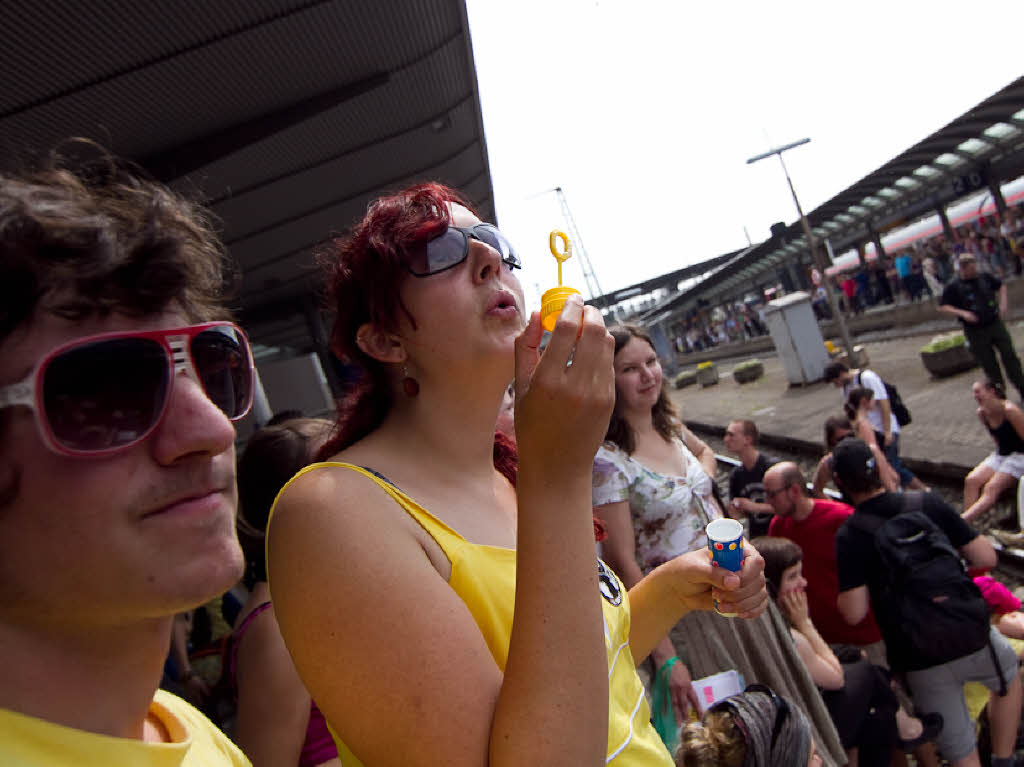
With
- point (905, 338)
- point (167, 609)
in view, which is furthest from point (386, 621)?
point (905, 338)

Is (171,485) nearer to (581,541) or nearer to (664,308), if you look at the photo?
(581,541)

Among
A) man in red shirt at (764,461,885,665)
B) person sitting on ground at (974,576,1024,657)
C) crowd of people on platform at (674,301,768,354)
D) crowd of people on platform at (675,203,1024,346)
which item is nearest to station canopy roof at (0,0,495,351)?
man in red shirt at (764,461,885,665)

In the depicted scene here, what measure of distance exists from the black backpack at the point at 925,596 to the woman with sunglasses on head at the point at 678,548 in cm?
87

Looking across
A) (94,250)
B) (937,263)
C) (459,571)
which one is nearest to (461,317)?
(459,571)

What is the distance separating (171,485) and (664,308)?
50253 mm

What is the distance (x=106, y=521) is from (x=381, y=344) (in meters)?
0.85

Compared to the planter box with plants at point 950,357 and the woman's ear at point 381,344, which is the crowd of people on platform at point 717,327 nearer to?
the planter box with plants at point 950,357

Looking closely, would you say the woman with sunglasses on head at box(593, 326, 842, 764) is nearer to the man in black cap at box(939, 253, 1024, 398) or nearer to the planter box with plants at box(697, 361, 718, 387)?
the man in black cap at box(939, 253, 1024, 398)

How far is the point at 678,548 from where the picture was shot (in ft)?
9.37

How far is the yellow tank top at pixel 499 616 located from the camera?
1154 mm

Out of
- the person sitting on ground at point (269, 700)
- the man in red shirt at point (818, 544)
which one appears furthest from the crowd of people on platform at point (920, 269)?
the person sitting on ground at point (269, 700)

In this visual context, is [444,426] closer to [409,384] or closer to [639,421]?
[409,384]

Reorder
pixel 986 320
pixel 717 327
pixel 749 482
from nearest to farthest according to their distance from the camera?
pixel 749 482 → pixel 986 320 → pixel 717 327

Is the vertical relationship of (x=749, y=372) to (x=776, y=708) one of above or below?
below
